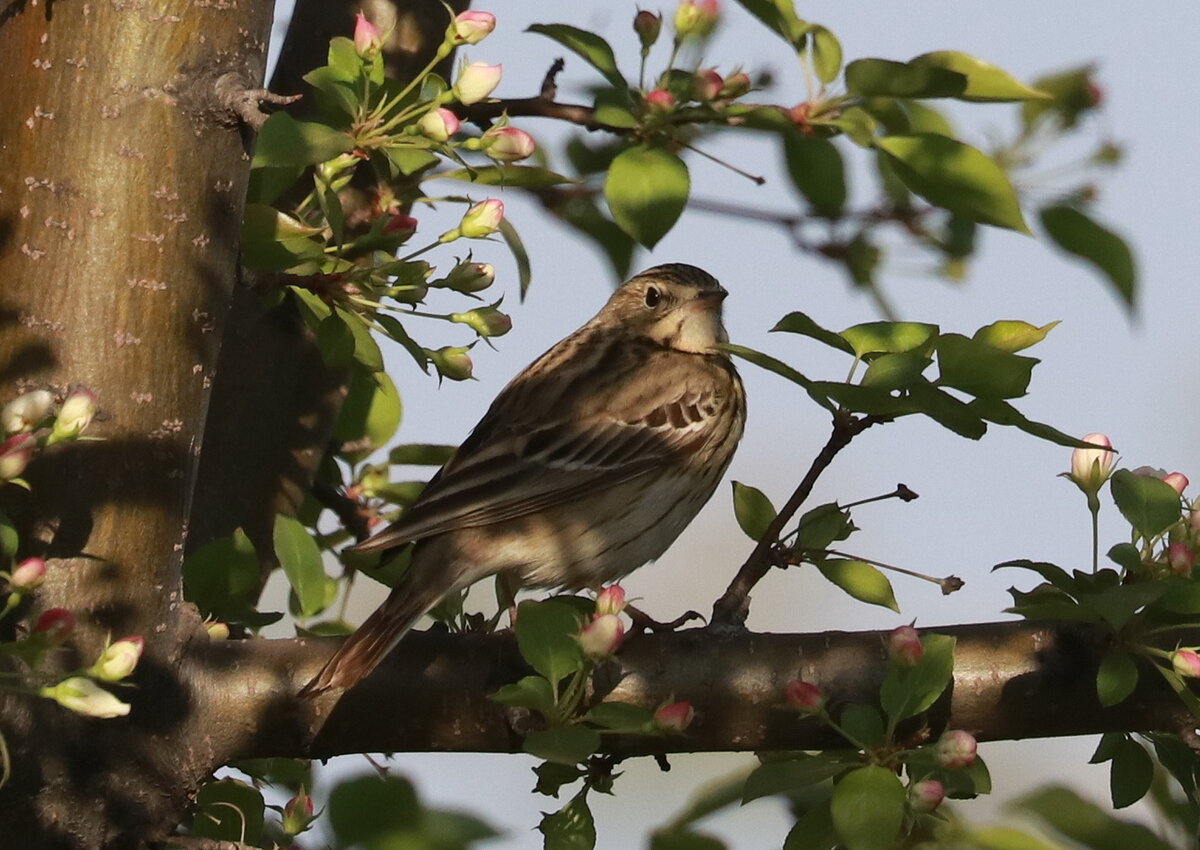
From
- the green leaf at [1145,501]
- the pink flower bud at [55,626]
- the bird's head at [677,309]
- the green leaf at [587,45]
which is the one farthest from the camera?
the bird's head at [677,309]

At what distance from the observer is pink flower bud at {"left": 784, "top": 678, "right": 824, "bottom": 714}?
323 centimetres

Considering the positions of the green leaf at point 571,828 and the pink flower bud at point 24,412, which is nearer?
the pink flower bud at point 24,412

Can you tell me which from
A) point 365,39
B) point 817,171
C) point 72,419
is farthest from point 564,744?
point 817,171

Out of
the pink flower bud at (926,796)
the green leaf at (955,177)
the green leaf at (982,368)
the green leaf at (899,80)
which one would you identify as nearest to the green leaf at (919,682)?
the pink flower bud at (926,796)

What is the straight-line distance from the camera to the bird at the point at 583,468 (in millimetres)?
5129

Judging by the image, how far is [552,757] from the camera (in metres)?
2.94

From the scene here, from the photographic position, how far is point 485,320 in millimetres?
3826

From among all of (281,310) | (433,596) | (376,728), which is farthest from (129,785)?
(281,310)

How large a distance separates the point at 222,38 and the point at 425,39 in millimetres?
1689

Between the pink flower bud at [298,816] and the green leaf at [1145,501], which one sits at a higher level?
the green leaf at [1145,501]

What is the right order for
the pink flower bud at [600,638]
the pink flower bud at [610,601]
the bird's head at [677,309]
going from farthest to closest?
the bird's head at [677,309]
the pink flower bud at [610,601]
the pink flower bud at [600,638]

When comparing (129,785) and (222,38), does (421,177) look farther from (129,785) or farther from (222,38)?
(129,785)

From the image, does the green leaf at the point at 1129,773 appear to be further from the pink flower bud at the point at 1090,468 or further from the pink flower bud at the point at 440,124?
the pink flower bud at the point at 440,124

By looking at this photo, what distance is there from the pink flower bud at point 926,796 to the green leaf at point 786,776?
5.4 inches
